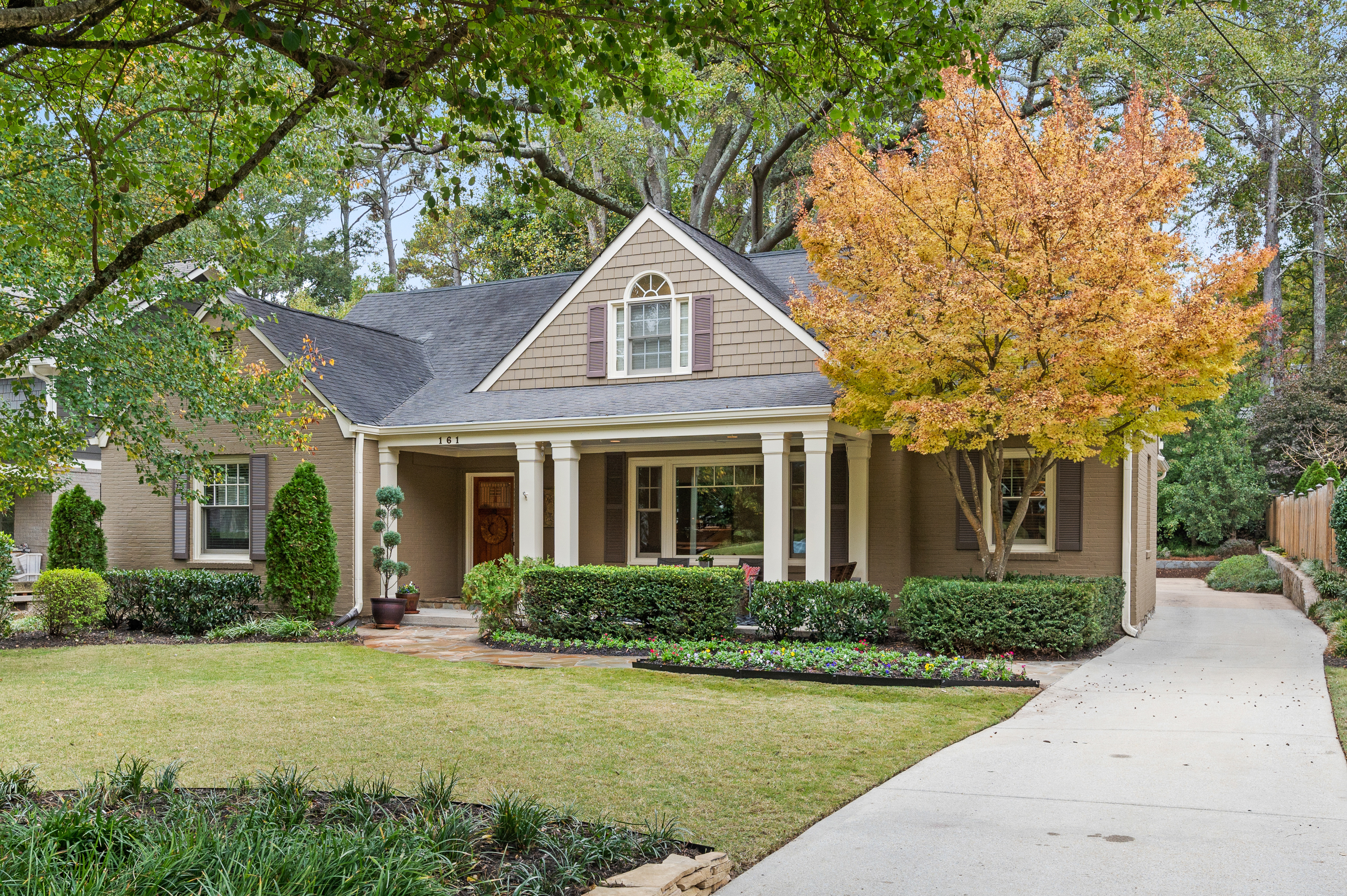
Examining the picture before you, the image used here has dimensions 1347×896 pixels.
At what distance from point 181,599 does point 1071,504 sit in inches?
493

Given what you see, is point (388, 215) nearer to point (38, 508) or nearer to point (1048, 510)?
point (38, 508)

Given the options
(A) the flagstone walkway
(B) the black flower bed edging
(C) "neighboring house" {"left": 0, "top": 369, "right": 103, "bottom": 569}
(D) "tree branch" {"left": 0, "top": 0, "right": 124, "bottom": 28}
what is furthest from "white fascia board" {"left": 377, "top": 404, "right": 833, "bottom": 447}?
(C) "neighboring house" {"left": 0, "top": 369, "right": 103, "bottom": 569}

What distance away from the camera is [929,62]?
6.53 metres

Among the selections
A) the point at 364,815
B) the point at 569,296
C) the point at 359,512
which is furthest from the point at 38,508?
the point at 364,815

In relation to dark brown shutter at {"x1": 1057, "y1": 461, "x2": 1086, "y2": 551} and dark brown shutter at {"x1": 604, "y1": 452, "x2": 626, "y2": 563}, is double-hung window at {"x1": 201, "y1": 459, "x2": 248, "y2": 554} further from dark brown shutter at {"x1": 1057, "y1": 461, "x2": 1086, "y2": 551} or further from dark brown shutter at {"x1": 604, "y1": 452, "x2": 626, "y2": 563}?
dark brown shutter at {"x1": 1057, "y1": 461, "x2": 1086, "y2": 551}

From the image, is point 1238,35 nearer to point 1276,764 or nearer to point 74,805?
point 1276,764

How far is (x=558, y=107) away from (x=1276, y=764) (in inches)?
235

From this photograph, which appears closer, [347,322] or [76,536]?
[76,536]

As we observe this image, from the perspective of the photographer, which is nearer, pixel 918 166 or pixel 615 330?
pixel 918 166

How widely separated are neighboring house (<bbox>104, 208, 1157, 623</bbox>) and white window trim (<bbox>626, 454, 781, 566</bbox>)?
0.10ft

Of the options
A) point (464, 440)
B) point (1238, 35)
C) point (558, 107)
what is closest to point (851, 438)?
point (464, 440)

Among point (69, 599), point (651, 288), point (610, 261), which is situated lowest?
point (69, 599)

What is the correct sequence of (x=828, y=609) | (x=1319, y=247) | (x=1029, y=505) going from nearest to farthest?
(x=828, y=609) < (x=1029, y=505) < (x=1319, y=247)

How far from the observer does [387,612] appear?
51.4 feet
